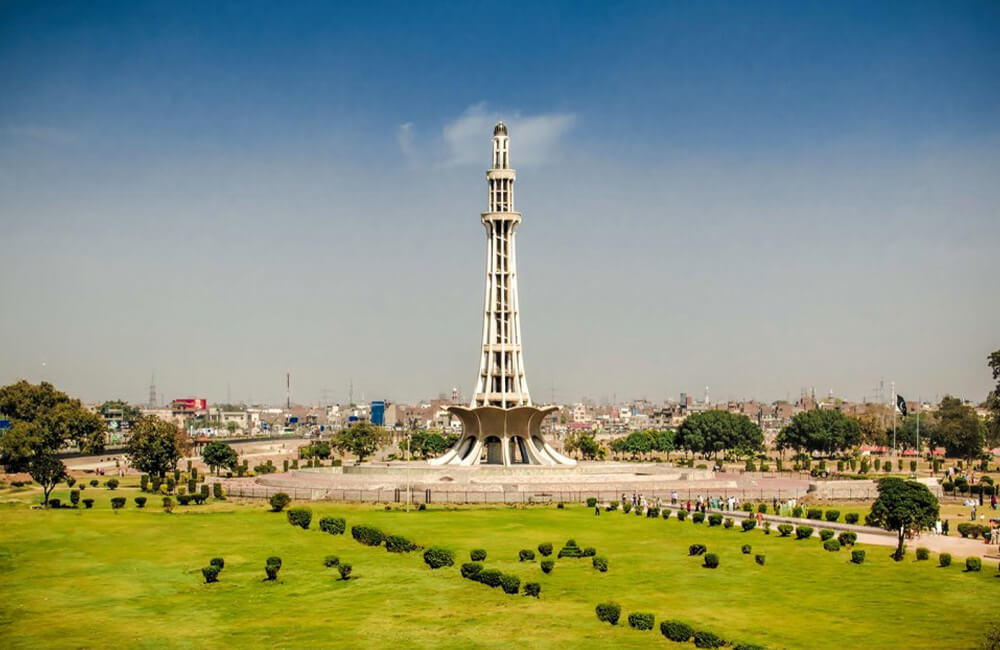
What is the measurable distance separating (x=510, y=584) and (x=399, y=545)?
819 centimetres

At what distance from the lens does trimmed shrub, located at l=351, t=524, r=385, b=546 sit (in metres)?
39.3

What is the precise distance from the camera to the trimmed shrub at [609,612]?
87.9ft

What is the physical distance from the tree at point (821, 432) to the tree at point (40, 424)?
65.7 m

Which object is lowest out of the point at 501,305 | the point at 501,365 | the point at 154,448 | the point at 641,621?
the point at 641,621

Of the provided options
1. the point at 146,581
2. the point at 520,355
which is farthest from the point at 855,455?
the point at 146,581

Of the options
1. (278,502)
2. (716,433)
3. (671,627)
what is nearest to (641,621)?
(671,627)

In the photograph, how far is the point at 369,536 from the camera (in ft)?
130

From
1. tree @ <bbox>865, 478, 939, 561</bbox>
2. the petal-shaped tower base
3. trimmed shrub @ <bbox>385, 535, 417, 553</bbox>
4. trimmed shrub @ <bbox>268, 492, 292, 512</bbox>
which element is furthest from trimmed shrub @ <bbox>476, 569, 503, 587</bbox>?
the petal-shaped tower base

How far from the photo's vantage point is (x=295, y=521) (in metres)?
44.2

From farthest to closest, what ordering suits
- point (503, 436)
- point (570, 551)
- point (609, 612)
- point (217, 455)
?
point (217, 455), point (503, 436), point (570, 551), point (609, 612)

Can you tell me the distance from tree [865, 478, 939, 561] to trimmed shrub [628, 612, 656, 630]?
14.0 meters

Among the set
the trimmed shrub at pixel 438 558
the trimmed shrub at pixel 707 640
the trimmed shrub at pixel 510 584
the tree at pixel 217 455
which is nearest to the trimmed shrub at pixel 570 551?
the trimmed shrub at pixel 438 558

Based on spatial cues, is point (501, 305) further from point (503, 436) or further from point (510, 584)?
point (510, 584)

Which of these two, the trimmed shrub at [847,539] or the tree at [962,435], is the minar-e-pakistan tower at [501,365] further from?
the tree at [962,435]
